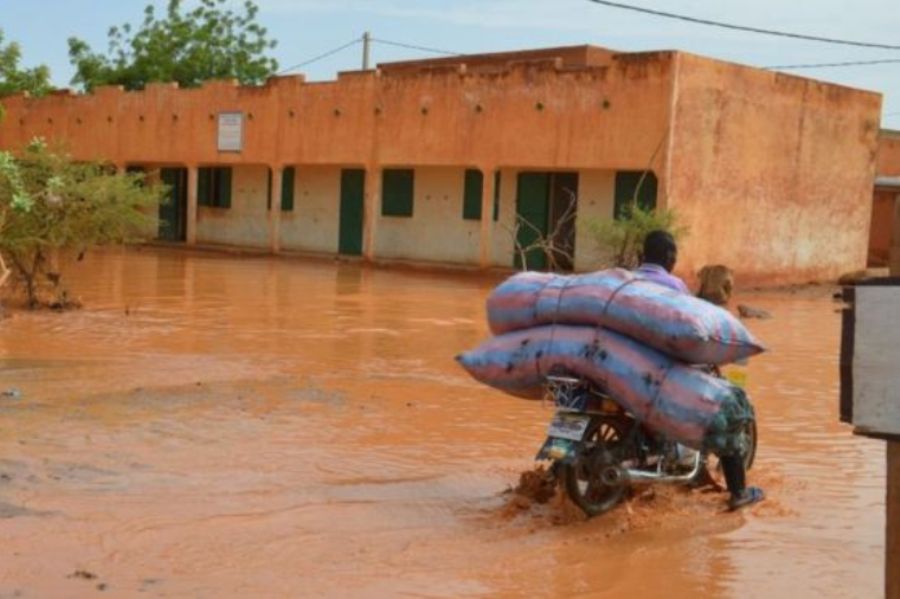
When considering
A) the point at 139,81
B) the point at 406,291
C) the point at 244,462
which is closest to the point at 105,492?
the point at 244,462

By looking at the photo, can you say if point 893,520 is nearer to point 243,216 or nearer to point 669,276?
point 669,276

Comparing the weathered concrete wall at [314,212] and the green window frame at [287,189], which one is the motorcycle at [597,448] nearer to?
the weathered concrete wall at [314,212]

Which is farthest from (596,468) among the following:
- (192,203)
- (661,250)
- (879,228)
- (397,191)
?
(192,203)

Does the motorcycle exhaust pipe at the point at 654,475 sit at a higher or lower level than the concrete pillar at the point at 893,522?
lower

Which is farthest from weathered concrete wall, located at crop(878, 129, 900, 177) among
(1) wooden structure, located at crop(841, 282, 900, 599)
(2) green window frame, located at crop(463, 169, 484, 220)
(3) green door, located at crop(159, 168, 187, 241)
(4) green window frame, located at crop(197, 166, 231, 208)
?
(1) wooden structure, located at crop(841, 282, 900, 599)

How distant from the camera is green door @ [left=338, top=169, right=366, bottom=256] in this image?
26.3m

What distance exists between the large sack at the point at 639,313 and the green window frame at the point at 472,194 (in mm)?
17903

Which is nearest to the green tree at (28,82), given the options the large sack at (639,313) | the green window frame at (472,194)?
the green window frame at (472,194)

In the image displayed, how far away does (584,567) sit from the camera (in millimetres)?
5051

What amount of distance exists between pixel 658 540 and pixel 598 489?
0.39m

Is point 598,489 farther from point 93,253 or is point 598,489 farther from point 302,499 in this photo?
point 93,253

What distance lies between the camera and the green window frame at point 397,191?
25312 millimetres

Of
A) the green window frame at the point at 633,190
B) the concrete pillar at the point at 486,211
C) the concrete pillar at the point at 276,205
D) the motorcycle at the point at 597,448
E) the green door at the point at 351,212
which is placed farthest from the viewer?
the concrete pillar at the point at 276,205

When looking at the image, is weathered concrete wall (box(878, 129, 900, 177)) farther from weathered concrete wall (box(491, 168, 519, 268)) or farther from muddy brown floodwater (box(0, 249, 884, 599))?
muddy brown floodwater (box(0, 249, 884, 599))
